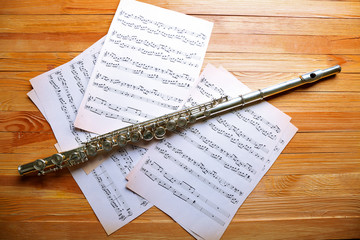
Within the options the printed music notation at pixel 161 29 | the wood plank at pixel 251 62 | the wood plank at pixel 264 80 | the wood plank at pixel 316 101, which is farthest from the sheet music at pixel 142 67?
the wood plank at pixel 316 101

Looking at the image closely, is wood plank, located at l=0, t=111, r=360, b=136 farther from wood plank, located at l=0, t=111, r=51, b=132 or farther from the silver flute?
the silver flute

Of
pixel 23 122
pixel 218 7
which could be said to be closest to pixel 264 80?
pixel 218 7

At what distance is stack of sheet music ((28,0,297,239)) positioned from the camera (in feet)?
3.39

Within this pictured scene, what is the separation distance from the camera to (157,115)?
107 cm

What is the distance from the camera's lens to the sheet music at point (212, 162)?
1.03 metres

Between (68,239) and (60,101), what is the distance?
19.6 inches

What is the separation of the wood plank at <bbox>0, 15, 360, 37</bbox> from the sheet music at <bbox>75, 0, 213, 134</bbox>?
6cm

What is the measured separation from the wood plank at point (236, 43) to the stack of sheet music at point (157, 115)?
6 cm

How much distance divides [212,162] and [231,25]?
0.55 metres

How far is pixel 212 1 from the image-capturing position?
3.78 ft

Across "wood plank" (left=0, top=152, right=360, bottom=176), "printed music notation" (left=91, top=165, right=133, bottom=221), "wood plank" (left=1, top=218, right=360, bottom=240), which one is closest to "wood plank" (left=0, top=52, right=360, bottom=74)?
"wood plank" (left=0, top=152, right=360, bottom=176)

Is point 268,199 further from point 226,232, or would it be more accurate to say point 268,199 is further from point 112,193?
point 112,193

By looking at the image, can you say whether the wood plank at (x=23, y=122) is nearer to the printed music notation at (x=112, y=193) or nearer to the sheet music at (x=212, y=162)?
the printed music notation at (x=112, y=193)

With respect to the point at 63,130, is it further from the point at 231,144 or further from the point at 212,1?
the point at 212,1
